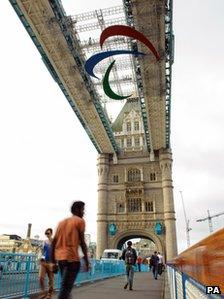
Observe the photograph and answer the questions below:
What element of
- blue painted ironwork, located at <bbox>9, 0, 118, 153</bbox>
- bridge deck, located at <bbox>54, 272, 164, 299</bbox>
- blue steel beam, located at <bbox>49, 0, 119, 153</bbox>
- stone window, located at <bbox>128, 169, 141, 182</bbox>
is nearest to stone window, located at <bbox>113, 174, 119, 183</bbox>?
stone window, located at <bbox>128, 169, 141, 182</bbox>

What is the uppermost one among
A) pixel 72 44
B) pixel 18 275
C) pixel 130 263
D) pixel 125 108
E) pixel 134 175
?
pixel 125 108

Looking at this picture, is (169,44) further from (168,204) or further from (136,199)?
(136,199)

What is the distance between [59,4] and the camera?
23.5 m

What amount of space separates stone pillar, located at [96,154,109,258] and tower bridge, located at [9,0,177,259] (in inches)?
5.0

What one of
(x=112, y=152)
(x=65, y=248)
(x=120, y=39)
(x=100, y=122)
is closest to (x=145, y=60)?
(x=120, y=39)

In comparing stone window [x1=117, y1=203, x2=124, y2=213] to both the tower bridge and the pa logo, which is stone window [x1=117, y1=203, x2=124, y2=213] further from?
the pa logo

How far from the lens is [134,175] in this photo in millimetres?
46406

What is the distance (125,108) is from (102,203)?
62.7 feet

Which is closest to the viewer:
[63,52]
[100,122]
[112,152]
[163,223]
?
[63,52]

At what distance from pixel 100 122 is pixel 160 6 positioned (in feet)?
56.8

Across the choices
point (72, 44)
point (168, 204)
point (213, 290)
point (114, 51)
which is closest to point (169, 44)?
point (114, 51)

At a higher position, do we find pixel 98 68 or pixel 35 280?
pixel 98 68

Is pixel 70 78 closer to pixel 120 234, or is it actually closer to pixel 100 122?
pixel 100 122

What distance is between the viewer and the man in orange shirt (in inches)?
167
